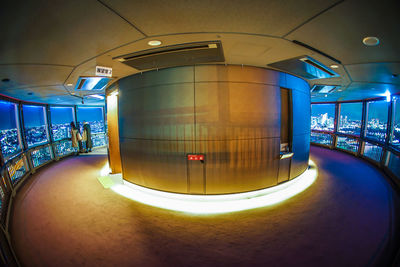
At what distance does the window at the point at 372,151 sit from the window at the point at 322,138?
2.59m

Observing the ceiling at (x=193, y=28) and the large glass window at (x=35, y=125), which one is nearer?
the ceiling at (x=193, y=28)

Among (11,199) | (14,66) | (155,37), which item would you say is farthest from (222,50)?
(11,199)

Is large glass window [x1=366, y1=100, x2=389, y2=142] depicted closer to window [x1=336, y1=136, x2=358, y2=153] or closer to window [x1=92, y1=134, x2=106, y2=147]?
window [x1=336, y1=136, x2=358, y2=153]

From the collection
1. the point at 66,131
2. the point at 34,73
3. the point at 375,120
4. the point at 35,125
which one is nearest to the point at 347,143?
the point at 375,120

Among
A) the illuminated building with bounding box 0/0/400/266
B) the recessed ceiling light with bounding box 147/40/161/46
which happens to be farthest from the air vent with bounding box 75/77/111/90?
the recessed ceiling light with bounding box 147/40/161/46

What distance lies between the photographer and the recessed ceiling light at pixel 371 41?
2.04 metres

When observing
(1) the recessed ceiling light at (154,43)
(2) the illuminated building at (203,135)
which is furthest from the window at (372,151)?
(1) the recessed ceiling light at (154,43)

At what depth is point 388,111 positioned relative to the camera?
20.2 feet

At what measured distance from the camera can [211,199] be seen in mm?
3861

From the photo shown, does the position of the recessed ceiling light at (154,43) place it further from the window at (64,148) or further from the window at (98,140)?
the window at (98,140)

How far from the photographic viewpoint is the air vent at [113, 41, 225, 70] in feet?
8.35

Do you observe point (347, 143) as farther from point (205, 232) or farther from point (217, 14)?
point (217, 14)

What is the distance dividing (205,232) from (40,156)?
8.63m

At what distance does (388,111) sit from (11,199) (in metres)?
13.1
